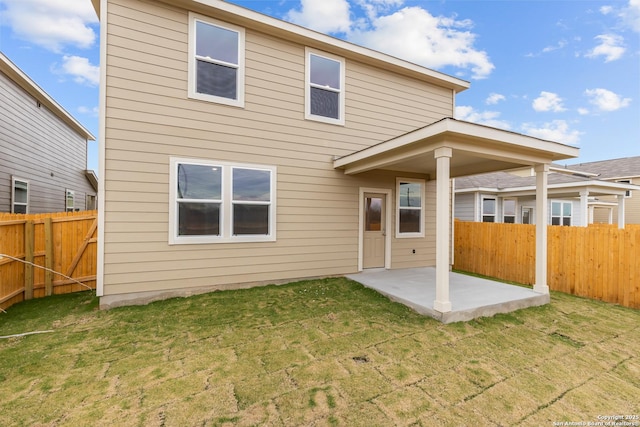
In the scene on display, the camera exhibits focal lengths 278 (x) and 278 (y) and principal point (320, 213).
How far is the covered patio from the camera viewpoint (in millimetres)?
4133

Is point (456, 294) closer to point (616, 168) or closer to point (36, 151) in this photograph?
point (36, 151)

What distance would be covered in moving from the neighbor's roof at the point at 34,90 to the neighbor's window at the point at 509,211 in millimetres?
18132

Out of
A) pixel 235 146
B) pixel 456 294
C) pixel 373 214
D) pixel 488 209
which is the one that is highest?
pixel 235 146

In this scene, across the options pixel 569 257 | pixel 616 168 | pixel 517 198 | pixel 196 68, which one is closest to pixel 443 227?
pixel 569 257

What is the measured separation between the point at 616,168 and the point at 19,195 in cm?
3296

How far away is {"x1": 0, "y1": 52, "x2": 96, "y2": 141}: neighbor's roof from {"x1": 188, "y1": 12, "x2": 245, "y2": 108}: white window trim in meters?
6.23

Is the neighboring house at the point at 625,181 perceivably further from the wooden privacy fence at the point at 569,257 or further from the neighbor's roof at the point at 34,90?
the neighbor's roof at the point at 34,90

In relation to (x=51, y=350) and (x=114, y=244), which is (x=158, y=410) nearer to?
(x=51, y=350)

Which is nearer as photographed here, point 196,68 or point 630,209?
point 196,68

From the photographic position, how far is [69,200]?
455 inches

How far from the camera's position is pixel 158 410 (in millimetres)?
2225

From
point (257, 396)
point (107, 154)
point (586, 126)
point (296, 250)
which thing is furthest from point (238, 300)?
point (586, 126)

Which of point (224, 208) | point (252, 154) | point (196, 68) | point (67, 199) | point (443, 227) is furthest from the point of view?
point (67, 199)

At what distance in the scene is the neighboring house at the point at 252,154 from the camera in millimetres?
4637
